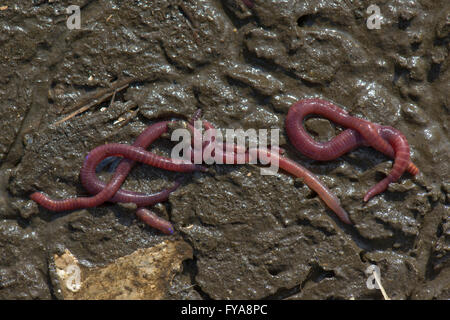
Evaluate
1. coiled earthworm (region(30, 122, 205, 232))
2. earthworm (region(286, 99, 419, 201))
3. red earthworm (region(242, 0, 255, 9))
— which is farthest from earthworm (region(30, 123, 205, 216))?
red earthworm (region(242, 0, 255, 9))

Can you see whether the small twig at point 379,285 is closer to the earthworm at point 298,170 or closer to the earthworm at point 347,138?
the earthworm at point 298,170

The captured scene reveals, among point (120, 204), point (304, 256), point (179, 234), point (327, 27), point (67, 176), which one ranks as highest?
point (327, 27)

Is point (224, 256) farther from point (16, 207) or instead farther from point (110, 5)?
point (110, 5)

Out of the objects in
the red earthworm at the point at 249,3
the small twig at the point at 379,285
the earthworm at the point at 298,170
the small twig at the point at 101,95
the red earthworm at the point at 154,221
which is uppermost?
the red earthworm at the point at 249,3

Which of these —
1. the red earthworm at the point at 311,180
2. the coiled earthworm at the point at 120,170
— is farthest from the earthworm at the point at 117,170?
the red earthworm at the point at 311,180

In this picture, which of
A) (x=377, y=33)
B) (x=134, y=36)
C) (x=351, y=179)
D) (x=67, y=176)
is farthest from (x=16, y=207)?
(x=377, y=33)

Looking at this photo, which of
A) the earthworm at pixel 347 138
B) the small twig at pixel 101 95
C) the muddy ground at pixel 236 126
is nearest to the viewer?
the earthworm at pixel 347 138
